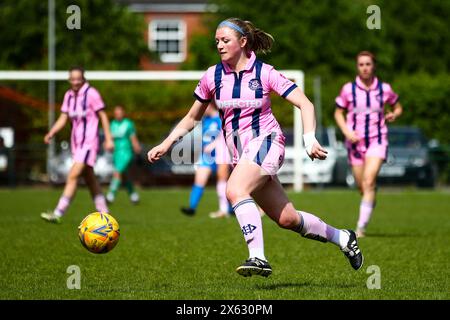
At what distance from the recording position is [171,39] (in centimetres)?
5462

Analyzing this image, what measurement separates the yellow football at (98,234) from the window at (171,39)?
45.9 metres

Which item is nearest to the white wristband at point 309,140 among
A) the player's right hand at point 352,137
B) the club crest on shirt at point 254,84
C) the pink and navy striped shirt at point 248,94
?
the pink and navy striped shirt at point 248,94

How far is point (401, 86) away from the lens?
33.9 m

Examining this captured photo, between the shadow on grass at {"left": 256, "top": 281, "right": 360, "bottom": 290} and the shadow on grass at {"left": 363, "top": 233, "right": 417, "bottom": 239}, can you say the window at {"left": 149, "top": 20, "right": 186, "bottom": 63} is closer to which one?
the shadow on grass at {"left": 363, "top": 233, "right": 417, "bottom": 239}

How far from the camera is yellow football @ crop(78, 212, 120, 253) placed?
855 centimetres

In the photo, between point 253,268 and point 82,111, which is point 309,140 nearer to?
point 253,268

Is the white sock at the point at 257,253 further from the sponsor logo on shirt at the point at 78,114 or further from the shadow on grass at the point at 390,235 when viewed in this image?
the sponsor logo on shirt at the point at 78,114

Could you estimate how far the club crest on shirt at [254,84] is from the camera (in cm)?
805

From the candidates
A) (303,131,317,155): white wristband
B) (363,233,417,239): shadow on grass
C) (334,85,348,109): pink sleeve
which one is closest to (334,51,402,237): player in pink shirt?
(334,85,348,109): pink sleeve

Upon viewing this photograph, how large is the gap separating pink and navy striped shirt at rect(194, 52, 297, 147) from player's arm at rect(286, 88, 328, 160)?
3.3 inches

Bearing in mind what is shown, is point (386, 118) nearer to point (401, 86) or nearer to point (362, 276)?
point (362, 276)

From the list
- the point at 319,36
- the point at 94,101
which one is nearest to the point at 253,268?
the point at 94,101
